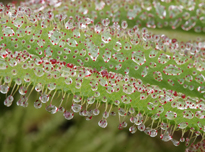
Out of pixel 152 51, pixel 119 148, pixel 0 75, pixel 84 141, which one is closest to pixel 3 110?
pixel 84 141

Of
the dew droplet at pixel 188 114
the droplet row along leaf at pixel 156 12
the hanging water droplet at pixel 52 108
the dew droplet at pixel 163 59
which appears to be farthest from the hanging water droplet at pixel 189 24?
the hanging water droplet at pixel 52 108

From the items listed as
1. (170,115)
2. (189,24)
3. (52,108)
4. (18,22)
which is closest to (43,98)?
(52,108)

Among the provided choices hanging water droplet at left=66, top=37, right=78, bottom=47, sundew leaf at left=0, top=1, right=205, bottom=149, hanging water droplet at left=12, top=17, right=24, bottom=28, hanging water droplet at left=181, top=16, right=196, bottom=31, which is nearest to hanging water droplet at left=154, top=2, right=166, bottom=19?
hanging water droplet at left=181, top=16, right=196, bottom=31

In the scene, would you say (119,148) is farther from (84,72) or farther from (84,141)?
(84,72)

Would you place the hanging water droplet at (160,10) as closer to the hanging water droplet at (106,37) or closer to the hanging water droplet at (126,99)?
the hanging water droplet at (106,37)

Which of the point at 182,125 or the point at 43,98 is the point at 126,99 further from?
the point at 43,98
